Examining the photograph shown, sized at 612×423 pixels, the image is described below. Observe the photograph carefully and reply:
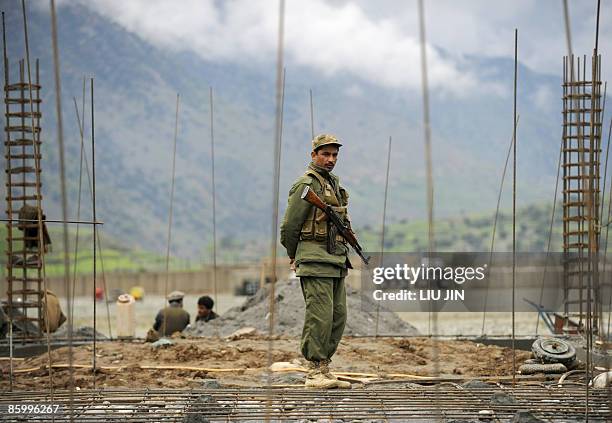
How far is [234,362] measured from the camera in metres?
10.1

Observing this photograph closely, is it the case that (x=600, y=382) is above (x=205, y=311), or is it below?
above

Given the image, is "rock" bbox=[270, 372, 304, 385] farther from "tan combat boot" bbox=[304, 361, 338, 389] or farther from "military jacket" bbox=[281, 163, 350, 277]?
"military jacket" bbox=[281, 163, 350, 277]

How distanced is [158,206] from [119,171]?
59.8 feet

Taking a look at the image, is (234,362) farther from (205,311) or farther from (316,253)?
(205,311)

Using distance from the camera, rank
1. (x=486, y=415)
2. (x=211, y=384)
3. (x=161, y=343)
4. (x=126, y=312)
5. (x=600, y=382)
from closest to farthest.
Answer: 1. (x=486, y=415)
2. (x=600, y=382)
3. (x=211, y=384)
4. (x=161, y=343)
5. (x=126, y=312)

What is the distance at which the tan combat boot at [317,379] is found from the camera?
772cm

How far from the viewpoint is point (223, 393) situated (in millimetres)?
7531

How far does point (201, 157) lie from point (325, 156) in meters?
148

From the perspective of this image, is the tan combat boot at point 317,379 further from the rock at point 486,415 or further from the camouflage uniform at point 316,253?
the rock at point 486,415

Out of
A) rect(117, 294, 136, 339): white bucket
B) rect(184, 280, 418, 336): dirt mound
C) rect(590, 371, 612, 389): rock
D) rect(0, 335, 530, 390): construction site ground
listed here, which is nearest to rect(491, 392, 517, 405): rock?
rect(590, 371, 612, 389): rock

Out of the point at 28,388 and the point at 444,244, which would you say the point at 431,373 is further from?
the point at 444,244

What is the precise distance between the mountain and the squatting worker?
9324 cm

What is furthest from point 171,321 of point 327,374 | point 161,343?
point 327,374

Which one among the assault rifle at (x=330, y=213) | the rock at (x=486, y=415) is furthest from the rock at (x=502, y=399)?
the assault rifle at (x=330, y=213)
